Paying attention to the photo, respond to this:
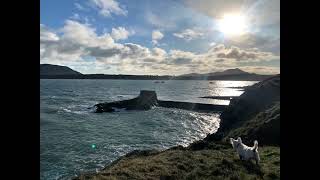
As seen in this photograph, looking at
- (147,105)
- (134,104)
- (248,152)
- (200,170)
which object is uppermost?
(248,152)

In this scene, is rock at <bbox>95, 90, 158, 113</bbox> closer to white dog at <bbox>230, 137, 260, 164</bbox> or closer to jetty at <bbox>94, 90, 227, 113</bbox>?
jetty at <bbox>94, 90, 227, 113</bbox>

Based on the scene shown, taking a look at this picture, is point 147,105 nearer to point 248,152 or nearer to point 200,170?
point 248,152

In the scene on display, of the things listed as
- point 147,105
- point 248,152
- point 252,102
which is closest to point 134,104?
point 147,105

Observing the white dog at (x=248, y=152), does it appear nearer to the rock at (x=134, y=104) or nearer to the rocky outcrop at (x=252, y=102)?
the rocky outcrop at (x=252, y=102)

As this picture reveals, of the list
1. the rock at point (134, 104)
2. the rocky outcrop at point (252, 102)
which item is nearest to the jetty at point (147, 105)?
the rock at point (134, 104)

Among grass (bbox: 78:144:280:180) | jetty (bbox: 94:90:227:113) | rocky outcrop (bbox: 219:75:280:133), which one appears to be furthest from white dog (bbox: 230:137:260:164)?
jetty (bbox: 94:90:227:113)

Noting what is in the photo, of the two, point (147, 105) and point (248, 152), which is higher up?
point (248, 152)
